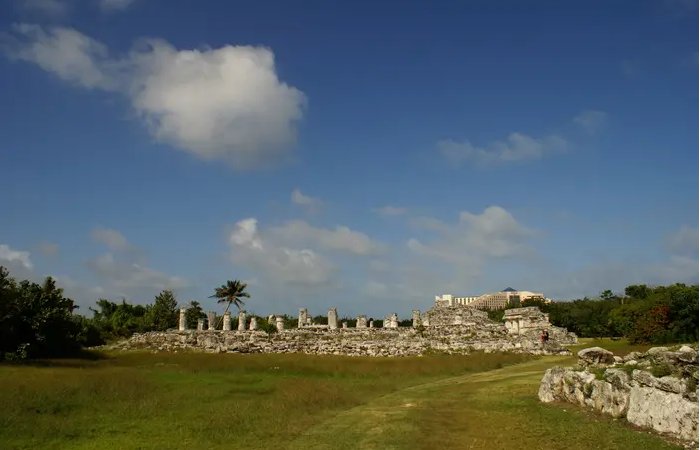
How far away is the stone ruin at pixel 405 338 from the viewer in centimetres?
4244

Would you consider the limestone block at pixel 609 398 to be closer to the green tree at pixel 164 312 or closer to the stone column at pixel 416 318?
the stone column at pixel 416 318

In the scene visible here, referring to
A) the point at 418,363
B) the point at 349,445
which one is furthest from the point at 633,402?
the point at 418,363

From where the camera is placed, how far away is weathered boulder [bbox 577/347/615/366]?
21.7 metres

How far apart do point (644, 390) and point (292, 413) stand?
37.8 ft

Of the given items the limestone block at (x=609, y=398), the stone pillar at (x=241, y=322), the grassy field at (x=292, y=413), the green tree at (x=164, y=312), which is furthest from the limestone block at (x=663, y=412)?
the green tree at (x=164, y=312)

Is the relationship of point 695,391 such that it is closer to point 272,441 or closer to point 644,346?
point 272,441

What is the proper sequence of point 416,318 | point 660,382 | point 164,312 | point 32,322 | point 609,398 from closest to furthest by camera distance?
point 660,382
point 609,398
point 32,322
point 416,318
point 164,312

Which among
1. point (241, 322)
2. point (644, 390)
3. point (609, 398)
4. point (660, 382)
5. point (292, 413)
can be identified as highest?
point (241, 322)

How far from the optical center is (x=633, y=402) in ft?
50.5

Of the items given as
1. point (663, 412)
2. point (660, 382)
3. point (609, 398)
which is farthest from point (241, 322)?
point (663, 412)

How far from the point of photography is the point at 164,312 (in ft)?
247

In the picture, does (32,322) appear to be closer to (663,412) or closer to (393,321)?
(393,321)

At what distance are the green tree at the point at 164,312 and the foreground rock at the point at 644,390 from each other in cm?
6123

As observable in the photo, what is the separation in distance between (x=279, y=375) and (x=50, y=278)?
3156 cm
